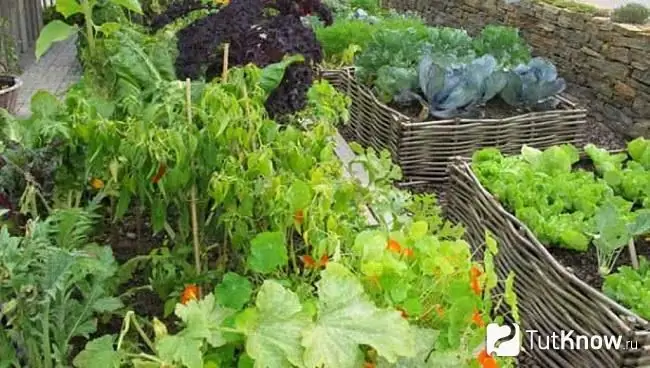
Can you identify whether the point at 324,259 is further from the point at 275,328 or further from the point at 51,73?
the point at 51,73

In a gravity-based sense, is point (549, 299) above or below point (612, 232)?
below

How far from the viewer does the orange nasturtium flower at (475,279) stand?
1.33m

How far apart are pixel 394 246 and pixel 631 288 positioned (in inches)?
43.9

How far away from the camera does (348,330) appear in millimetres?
1134

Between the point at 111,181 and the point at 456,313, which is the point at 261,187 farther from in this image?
the point at 456,313

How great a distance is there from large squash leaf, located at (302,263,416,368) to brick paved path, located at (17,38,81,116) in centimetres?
473

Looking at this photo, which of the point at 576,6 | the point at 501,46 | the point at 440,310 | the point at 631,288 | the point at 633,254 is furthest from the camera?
the point at 576,6

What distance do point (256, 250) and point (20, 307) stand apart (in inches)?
15.6

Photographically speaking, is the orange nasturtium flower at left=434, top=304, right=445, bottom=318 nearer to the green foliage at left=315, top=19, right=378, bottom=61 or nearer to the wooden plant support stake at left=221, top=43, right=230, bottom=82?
the wooden plant support stake at left=221, top=43, right=230, bottom=82

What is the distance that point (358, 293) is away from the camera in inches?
46.1

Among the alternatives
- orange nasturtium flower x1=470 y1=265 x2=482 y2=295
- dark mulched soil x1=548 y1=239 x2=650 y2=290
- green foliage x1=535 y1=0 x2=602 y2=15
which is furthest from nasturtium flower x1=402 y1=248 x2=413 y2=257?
green foliage x1=535 y1=0 x2=602 y2=15

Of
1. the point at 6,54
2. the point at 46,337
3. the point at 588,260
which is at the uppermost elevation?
the point at 46,337

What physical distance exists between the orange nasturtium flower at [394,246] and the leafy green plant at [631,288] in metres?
1.08

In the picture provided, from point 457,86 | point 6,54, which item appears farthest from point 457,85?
point 6,54
